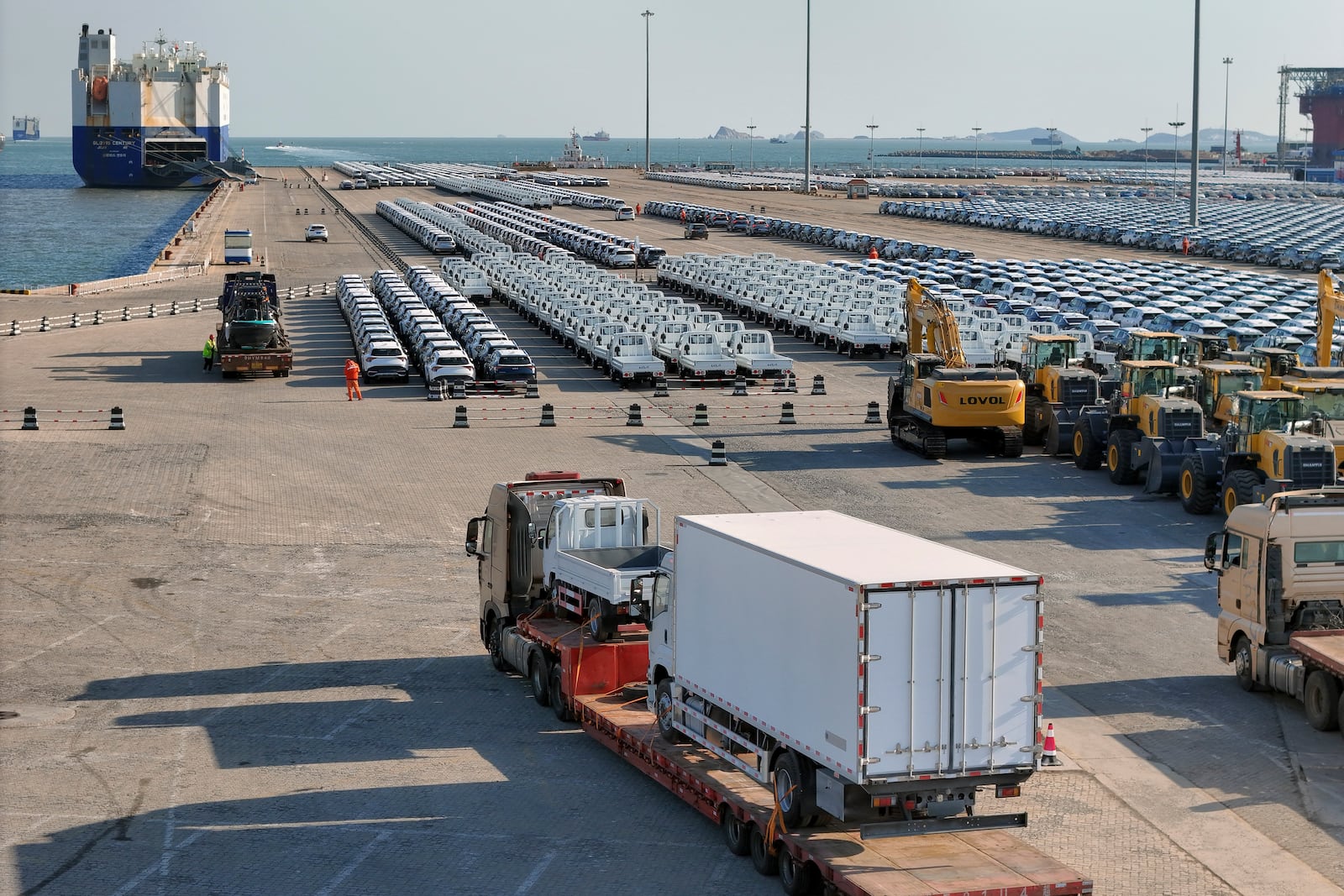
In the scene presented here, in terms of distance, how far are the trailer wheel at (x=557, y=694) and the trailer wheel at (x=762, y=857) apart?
4.65m

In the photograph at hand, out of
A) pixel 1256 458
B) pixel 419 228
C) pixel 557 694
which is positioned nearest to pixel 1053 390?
pixel 1256 458

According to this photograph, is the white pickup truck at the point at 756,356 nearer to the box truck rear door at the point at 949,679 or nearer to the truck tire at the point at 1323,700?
the truck tire at the point at 1323,700

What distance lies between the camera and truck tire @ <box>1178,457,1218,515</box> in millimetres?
31281

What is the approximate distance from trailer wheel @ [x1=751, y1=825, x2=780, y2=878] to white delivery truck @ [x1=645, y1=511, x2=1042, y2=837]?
0.42m

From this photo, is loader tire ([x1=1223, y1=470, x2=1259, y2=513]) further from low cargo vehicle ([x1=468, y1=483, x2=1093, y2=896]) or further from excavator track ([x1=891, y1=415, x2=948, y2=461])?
low cargo vehicle ([x1=468, y1=483, x2=1093, y2=896])

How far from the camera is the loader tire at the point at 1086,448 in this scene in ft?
118

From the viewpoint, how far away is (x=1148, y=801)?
17.4 meters

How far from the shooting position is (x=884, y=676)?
45.2ft

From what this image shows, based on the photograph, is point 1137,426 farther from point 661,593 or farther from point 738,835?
point 738,835

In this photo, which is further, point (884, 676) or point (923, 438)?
point (923, 438)

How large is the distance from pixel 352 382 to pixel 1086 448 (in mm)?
19285

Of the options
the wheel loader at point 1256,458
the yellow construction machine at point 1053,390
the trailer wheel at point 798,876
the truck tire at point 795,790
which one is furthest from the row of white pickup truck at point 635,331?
the trailer wheel at point 798,876

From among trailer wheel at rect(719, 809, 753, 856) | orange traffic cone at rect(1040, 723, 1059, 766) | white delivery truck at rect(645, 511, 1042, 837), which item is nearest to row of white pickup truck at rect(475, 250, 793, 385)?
trailer wheel at rect(719, 809, 753, 856)

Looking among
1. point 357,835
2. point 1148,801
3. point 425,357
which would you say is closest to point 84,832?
point 357,835
